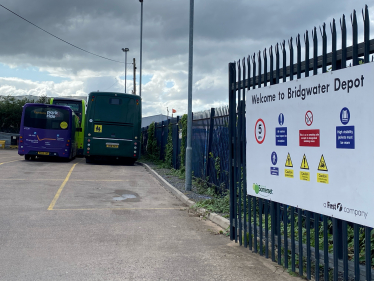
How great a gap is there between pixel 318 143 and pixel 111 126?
17.9 metres

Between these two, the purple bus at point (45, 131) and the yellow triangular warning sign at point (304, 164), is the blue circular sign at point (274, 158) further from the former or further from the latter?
the purple bus at point (45, 131)

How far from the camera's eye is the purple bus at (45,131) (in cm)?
2198

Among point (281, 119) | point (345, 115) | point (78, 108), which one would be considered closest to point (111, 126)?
point (78, 108)

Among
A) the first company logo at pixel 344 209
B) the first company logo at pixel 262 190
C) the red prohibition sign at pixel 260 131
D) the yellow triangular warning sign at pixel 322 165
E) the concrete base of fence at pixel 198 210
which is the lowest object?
the concrete base of fence at pixel 198 210

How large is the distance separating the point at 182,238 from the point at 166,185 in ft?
21.8

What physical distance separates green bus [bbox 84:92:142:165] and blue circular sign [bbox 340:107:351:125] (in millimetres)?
18173

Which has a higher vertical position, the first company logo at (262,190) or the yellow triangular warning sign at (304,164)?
the yellow triangular warning sign at (304,164)

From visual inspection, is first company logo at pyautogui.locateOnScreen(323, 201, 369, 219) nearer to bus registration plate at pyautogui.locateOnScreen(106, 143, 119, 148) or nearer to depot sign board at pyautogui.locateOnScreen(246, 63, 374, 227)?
depot sign board at pyautogui.locateOnScreen(246, 63, 374, 227)

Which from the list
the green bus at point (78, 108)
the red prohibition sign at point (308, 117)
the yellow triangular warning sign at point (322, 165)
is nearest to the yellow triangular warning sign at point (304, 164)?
the yellow triangular warning sign at point (322, 165)

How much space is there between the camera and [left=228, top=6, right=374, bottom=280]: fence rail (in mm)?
4039

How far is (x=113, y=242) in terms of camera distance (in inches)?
249

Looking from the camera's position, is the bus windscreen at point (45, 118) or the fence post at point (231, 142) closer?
the fence post at point (231, 142)

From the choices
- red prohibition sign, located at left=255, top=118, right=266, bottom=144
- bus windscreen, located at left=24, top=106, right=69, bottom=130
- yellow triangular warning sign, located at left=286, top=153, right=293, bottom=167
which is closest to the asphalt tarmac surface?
yellow triangular warning sign, located at left=286, top=153, right=293, bottom=167

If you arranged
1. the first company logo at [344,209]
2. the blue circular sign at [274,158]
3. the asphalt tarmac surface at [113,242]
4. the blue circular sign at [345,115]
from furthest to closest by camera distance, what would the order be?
the blue circular sign at [274,158] < the asphalt tarmac surface at [113,242] < the blue circular sign at [345,115] < the first company logo at [344,209]
